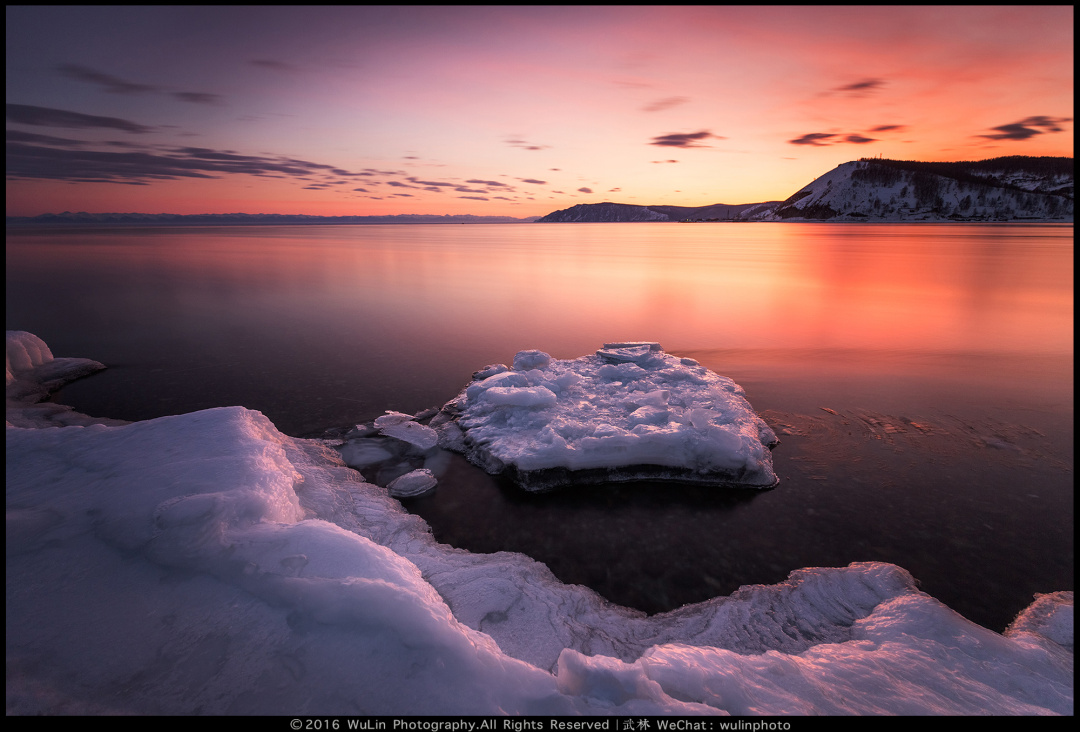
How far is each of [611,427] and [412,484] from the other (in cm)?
337

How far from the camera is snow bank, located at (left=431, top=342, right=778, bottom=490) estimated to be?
22.0 feet

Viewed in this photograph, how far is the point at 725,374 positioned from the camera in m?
11.6

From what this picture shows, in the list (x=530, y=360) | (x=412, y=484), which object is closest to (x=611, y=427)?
(x=412, y=484)

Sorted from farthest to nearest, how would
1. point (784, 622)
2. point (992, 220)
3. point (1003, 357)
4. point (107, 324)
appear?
point (992, 220), point (107, 324), point (1003, 357), point (784, 622)

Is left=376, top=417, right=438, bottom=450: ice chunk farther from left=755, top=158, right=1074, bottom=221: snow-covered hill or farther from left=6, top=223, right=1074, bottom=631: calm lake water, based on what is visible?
left=755, top=158, right=1074, bottom=221: snow-covered hill

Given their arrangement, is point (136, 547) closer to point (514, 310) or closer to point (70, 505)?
point (70, 505)

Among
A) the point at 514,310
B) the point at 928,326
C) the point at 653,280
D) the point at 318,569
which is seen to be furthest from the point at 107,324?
the point at 928,326

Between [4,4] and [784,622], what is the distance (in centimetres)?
827

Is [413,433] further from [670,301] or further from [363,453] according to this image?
[670,301]

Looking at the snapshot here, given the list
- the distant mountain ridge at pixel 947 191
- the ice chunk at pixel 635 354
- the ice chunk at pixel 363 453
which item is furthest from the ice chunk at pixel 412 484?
the distant mountain ridge at pixel 947 191

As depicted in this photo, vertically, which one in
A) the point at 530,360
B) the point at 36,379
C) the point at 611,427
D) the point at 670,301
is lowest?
the point at 36,379

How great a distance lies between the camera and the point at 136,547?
350 cm

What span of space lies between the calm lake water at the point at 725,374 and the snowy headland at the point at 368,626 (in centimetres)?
65

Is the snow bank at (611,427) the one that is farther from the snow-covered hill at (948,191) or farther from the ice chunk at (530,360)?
the snow-covered hill at (948,191)
